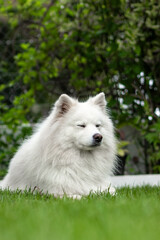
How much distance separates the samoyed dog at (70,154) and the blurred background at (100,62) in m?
1.30

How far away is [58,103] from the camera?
3670 mm

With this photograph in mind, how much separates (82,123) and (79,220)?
62.3 inches

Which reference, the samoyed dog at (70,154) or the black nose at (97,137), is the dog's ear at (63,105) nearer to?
the samoyed dog at (70,154)

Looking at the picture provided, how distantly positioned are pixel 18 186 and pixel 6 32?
19.3ft

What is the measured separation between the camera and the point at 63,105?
371 cm

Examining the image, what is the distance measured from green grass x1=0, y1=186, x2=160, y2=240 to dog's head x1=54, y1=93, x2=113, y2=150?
0.79 meters

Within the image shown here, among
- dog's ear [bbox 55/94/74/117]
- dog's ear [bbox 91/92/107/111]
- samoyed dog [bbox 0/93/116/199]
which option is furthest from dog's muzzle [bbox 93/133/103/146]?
dog's ear [bbox 91/92/107/111]

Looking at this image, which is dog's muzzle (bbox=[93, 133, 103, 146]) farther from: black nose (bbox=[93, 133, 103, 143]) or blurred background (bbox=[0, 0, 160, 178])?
blurred background (bbox=[0, 0, 160, 178])

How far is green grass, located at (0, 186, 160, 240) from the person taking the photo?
1.74 m

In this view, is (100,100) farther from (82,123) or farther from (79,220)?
(79,220)

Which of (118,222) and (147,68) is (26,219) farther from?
(147,68)

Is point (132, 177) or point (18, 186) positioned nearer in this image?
point (18, 186)

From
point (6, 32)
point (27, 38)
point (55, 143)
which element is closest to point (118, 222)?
point (55, 143)

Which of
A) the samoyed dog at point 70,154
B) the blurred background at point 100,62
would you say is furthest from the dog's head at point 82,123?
the blurred background at point 100,62
